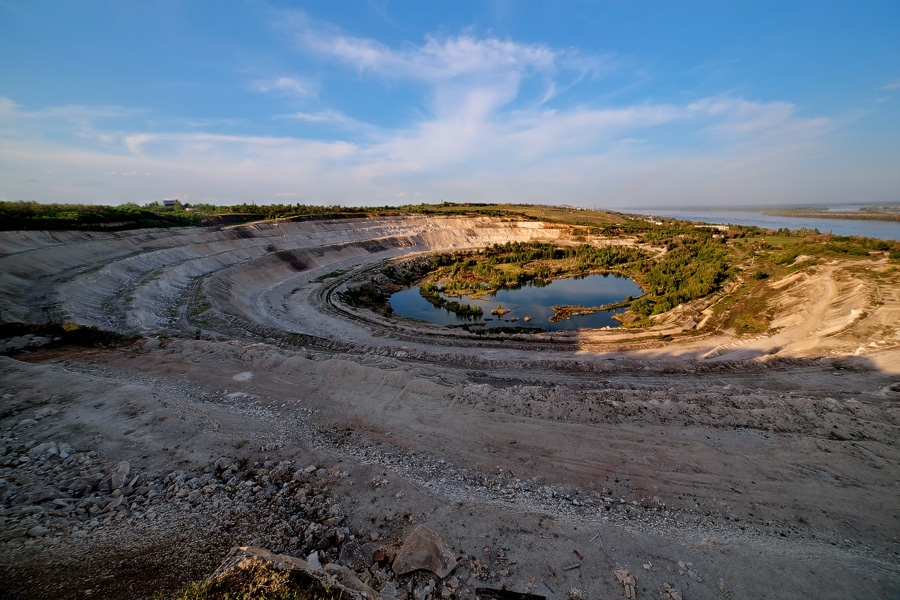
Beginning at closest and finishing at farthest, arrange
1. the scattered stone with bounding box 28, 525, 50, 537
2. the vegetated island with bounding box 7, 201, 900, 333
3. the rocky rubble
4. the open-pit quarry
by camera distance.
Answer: the scattered stone with bounding box 28, 525, 50, 537 → the rocky rubble → the open-pit quarry → the vegetated island with bounding box 7, 201, 900, 333

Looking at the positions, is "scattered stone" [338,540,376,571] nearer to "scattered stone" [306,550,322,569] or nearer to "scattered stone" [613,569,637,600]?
"scattered stone" [306,550,322,569]

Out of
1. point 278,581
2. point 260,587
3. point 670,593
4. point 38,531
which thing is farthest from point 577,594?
point 38,531

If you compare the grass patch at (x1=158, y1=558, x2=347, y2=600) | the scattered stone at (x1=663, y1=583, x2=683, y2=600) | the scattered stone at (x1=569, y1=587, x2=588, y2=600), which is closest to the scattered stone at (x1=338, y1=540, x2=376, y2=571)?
the grass patch at (x1=158, y1=558, x2=347, y2=600)

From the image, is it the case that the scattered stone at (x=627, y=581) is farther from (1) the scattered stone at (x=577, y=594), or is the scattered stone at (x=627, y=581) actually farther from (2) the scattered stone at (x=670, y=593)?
(1) the scattered stone at (x=577, y=594)

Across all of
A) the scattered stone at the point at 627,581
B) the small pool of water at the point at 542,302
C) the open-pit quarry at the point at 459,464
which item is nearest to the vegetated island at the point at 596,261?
the small pool of water at the point at 542,302

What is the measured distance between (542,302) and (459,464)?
29601mm

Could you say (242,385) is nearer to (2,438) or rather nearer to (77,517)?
(2,438)

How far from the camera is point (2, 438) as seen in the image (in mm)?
7375

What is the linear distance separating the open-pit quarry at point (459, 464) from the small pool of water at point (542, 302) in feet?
36.2

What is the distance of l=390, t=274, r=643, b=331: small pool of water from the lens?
96.3ft

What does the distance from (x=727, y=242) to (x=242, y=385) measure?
6169 centimetres

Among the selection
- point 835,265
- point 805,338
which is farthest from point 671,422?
point 835,265

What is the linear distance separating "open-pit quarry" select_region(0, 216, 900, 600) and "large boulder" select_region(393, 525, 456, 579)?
12 centimetres

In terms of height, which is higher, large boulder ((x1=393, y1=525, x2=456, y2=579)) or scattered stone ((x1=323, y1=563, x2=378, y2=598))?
scattered stone ((x1=323, y1=563, x2=378, y2=598))
